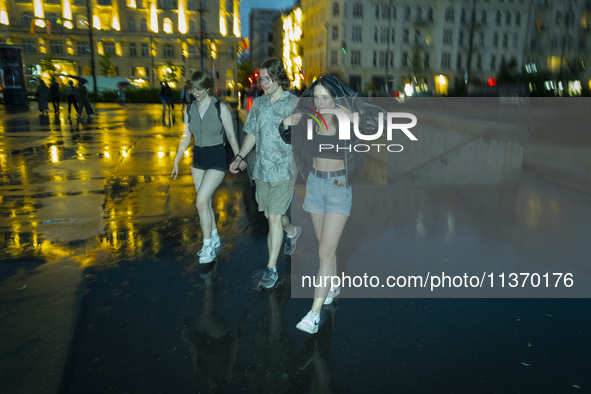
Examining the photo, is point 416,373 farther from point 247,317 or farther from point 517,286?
point 517,286

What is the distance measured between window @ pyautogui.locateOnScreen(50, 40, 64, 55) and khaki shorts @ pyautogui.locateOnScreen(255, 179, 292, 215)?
76038mm

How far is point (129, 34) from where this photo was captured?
7112cm

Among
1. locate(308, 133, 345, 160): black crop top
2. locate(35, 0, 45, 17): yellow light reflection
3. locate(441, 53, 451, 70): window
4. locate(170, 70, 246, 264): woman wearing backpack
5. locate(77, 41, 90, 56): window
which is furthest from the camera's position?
locate(441, 53, 451, 70): window

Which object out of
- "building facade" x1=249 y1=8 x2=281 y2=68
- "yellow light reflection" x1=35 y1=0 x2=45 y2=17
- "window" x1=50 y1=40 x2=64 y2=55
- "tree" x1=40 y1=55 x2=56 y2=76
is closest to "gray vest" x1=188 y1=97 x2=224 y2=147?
"tree" x1=40 y1=55 x2=56 y2=76

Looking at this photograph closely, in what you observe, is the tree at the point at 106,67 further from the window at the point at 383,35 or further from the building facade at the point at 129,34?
the window at the point at 383,35

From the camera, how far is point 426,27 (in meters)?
76.6

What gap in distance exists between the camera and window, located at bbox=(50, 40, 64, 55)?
69250mm

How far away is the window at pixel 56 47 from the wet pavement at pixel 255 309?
71.9 m

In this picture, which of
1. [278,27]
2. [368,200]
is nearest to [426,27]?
[278,27]

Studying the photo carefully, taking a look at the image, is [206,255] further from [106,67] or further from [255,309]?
[106,67]

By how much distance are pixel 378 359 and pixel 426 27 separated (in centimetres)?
8130

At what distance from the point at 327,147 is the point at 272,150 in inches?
35.2

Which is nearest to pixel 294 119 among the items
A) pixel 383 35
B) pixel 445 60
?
pixel 383 35

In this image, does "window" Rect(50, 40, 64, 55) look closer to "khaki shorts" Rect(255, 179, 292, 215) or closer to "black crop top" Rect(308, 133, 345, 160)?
"khaki shorts" Rect(255, 179, 292, 215)
